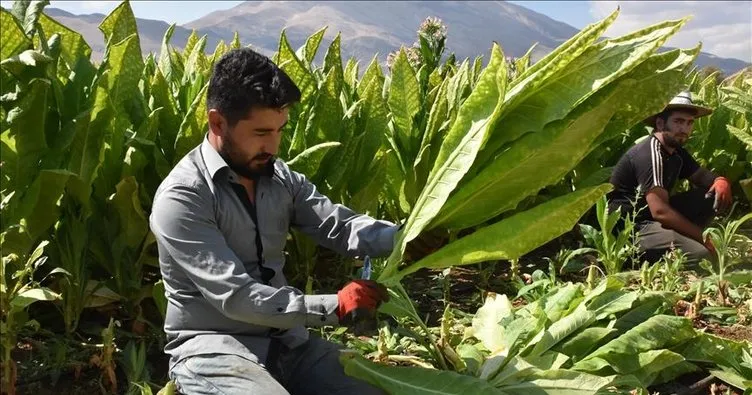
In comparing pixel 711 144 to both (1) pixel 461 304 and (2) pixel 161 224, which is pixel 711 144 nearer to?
(1) pixel 461 304

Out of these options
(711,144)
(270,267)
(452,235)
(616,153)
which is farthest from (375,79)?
(711,144)

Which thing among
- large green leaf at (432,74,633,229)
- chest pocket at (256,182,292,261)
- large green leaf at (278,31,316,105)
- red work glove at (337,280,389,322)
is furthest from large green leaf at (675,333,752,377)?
large green leaf at (278,31,316,105)

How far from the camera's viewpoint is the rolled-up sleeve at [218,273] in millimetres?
1943

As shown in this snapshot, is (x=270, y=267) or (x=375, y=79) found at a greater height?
(x=375, y=79)

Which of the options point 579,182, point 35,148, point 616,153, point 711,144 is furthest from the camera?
point 711,144

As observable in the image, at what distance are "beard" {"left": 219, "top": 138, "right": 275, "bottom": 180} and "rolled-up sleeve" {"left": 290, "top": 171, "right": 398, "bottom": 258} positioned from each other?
0.27 m

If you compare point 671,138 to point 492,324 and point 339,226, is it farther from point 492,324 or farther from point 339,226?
point 339,226

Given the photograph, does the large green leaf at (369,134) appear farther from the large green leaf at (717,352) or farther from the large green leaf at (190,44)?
the large green leaf at (717,352)

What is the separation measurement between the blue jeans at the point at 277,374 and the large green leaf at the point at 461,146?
38cm

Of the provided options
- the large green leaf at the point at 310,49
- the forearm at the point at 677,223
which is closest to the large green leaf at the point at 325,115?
the large green leaf at the point at 310,49

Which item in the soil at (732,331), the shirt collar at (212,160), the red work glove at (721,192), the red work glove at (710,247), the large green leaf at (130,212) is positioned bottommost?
the red work glove at (710,247)

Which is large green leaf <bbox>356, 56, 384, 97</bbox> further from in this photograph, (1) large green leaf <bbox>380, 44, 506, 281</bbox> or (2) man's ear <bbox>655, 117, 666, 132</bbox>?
(1) large green leaf <bbox>380, 44, 506, 281</bbox>

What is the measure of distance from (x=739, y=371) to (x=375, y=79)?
71.4 inches

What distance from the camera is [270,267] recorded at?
229cm
